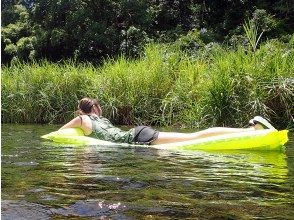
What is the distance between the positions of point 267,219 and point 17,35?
2204cm

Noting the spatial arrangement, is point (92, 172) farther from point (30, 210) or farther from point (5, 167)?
point (30, 210)

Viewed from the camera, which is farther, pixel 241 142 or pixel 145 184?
pixel 241 142

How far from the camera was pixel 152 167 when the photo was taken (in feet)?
14.3

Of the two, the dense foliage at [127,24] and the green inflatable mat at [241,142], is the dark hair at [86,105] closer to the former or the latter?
the green inflatable mat at [241,142]

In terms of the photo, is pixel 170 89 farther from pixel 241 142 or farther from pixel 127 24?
pixel 127 24

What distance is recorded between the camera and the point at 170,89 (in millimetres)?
10094

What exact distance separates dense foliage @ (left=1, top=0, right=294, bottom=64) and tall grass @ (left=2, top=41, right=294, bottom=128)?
25.7 feet

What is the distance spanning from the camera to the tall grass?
27.5 feet

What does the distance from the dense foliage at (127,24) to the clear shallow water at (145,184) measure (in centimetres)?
1369

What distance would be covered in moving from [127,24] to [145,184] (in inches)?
710

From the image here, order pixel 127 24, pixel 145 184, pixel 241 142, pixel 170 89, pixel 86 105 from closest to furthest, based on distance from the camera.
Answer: pixel 145 184
pixel 241 142
pixel 86 105
pixel 170 89
pixel 127 24

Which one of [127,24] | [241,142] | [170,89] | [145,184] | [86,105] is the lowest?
→ [145,184]

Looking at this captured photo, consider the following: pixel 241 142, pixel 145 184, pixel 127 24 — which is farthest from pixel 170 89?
pixel 127 24

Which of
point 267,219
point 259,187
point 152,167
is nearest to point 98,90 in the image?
point 152,167
